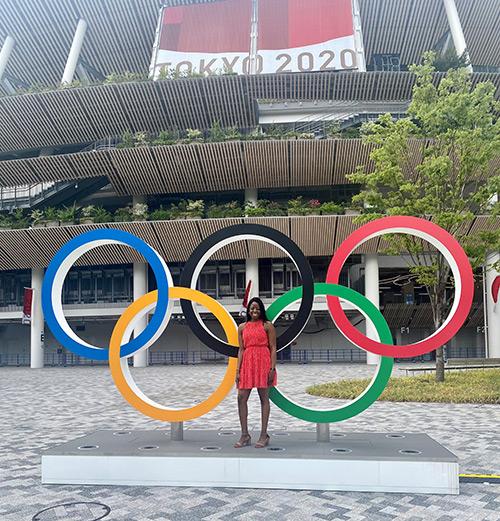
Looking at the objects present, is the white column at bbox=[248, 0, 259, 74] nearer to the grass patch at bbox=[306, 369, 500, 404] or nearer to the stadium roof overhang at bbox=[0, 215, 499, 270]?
the stadium roof overhang at bbox=[0, 215, 499, 270]

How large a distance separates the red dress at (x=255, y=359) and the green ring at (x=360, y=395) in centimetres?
50

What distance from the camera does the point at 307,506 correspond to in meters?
6.02

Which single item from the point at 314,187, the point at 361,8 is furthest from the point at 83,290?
the point at 361,8

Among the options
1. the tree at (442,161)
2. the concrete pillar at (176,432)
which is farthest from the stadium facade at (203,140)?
the concrete pillar at (176,432)

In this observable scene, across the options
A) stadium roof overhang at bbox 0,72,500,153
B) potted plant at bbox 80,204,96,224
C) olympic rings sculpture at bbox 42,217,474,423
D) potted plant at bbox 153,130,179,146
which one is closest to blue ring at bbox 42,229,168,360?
olympic rings sculpture at bbox 42,217,474,423

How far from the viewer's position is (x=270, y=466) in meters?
6.72

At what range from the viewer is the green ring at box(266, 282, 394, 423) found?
7.54 meters

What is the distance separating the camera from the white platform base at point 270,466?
6480 millimetres

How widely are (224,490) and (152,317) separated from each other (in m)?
2.47

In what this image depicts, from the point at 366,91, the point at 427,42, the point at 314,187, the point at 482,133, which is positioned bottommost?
the point at 482,133

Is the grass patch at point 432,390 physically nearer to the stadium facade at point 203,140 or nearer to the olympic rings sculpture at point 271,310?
the olympic rings sculpture at point 271,310

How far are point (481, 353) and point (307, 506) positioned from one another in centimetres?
3852

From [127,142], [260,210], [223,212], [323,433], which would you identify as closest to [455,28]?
[260,210]

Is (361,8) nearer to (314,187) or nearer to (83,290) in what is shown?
(314,187)
